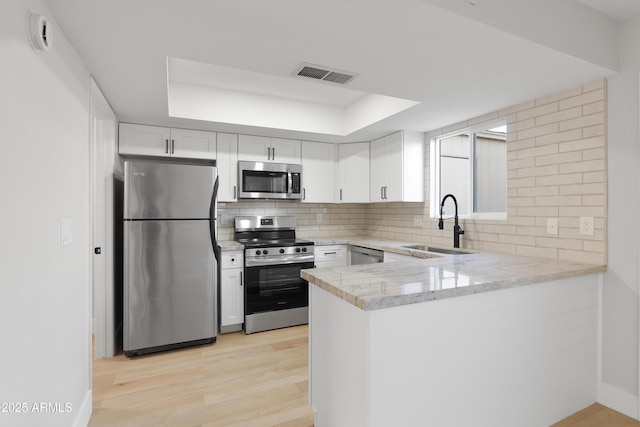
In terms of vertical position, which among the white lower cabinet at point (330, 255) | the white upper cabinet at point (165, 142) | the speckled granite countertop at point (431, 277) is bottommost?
the white lower cabinet at point (330, 255)

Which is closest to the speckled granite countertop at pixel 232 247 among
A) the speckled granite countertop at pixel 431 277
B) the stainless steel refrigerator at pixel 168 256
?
the stainless steel refrigerator at pixel 168 256

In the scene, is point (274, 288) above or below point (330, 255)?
below

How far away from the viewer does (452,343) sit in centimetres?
157

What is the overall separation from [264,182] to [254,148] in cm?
40

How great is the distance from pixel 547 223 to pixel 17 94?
121 inches

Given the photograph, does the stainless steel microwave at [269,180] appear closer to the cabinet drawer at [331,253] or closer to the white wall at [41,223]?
the cabinet drawer at [331,253]

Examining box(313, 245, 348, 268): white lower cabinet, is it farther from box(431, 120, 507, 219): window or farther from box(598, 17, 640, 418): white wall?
box(598, 17, 640, 418): white wall

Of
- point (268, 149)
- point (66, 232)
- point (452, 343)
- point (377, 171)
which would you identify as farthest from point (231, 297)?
point (452, 343)

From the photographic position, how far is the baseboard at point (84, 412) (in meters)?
1.81

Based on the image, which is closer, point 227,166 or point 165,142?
point 165,142

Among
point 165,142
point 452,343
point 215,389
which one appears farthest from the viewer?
point 165,142

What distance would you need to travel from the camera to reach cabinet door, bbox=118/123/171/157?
321 centimetres

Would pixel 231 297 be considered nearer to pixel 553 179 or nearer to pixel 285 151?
pixel 285 151

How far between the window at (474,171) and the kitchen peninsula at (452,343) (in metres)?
1.08
